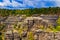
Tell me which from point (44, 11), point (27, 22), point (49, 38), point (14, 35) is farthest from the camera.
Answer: point (44, 11)

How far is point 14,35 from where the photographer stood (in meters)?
25.2

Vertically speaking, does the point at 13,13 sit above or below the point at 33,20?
below

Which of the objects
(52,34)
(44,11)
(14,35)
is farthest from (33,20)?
(44,11)

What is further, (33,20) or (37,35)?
(33,20)

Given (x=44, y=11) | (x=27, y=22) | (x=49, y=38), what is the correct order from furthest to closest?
1. (x=44, y=11)
2. (x=27, y=22)
3. (x=49, y=38)

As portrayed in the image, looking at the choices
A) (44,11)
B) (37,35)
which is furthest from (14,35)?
(44,11)

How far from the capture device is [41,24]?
25688 millimetres

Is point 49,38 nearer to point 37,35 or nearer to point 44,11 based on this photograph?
point 37,35

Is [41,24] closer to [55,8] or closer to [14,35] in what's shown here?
[14,35]

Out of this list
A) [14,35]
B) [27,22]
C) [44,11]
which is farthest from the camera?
[44,11]

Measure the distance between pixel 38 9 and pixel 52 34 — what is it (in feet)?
127

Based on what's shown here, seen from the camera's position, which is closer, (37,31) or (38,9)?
(37,31)

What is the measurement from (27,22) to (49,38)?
17.5ft

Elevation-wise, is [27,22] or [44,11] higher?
[27,22]
